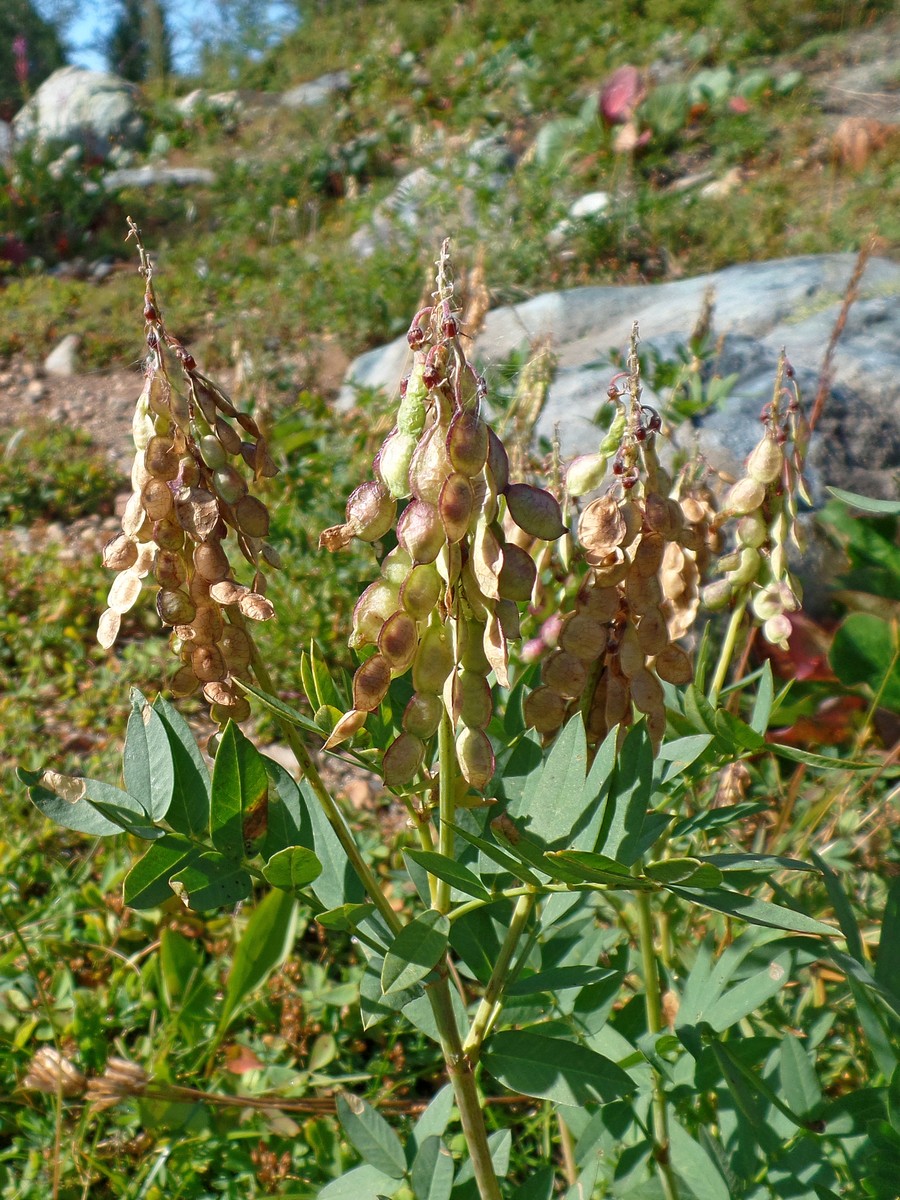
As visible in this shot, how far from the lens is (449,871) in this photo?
772mm

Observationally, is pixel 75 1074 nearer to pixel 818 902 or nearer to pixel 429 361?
pixel 429 361

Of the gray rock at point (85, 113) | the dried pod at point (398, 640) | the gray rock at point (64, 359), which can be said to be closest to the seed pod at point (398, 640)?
the dried pod at point (398, 640)

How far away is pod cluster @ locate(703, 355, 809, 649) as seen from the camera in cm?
103

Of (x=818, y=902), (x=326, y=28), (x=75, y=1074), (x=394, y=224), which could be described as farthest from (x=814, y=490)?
(x=326, y=28)

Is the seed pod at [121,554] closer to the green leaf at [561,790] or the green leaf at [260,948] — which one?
the green leaf at [561,790]

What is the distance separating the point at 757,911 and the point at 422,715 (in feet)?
0.98

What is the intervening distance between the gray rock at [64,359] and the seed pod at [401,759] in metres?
5.32

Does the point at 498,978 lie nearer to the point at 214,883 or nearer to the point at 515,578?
the point at 214,883

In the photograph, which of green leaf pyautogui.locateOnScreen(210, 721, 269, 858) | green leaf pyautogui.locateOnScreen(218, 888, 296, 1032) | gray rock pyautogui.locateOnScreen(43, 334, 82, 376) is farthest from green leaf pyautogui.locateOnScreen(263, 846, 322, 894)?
gray rock pyautogui.locateOnScreen(43, 334, 82, 376)

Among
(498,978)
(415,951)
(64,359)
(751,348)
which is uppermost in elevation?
(415,951)

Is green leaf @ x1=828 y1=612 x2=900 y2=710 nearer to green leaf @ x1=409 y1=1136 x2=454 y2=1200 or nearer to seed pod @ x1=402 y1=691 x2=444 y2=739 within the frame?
green leaf @ x1=409 y1=1136 x2=454 y2=1200

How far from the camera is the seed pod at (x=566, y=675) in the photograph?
2.82 ft

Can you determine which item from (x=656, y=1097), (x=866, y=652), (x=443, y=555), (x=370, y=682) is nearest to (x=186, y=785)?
(x=370, y=682)

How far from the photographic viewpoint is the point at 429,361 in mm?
668
